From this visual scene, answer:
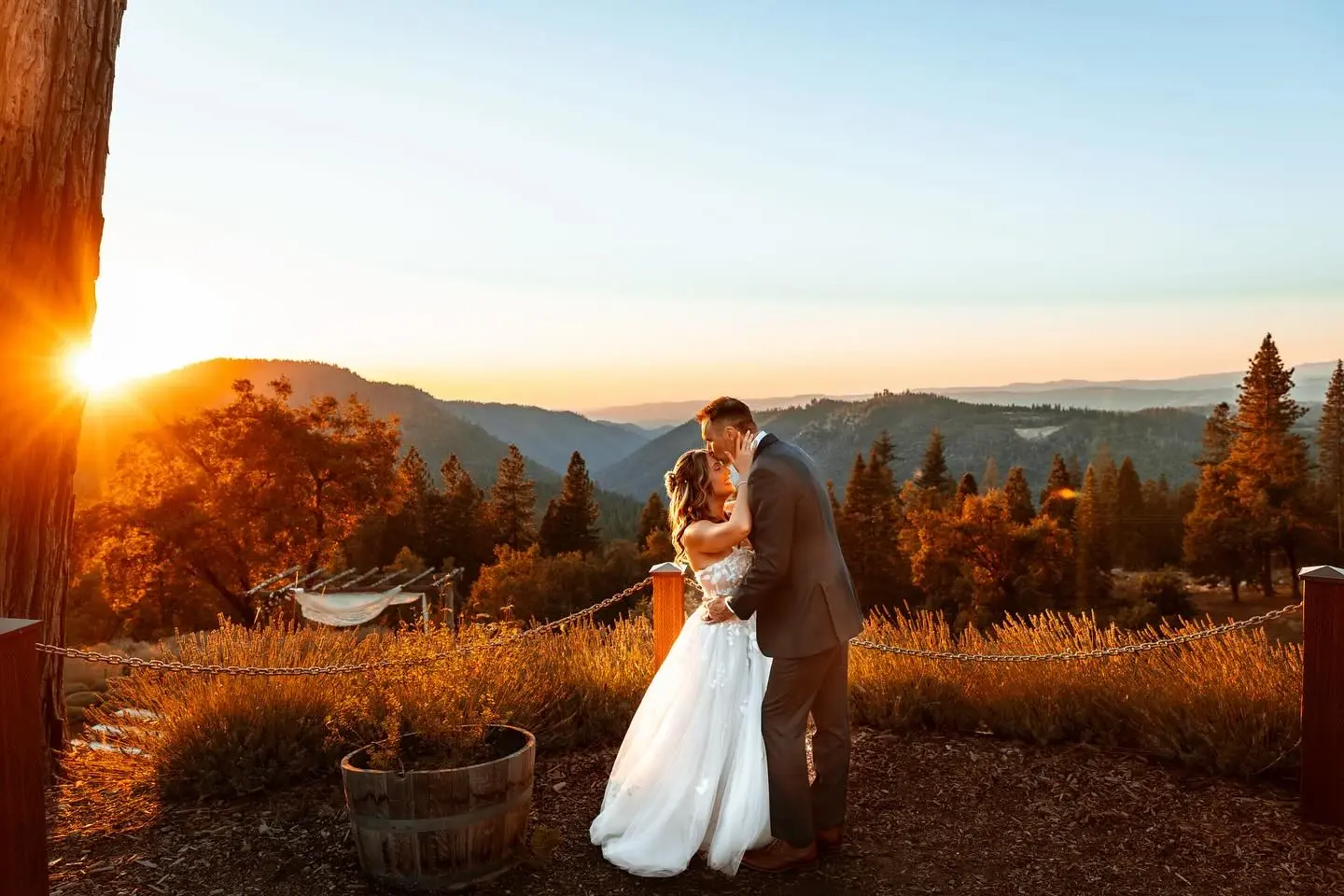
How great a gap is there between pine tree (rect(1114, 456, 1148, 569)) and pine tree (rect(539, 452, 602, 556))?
143ft

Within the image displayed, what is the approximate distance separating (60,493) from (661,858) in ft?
14.6

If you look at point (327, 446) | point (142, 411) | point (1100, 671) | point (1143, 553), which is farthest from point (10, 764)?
point (1143, 553)

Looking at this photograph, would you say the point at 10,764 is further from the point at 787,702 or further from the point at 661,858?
the point at 787,702

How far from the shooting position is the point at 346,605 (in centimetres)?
2591

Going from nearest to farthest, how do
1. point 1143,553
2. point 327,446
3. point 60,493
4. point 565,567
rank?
point 60,493, point 327,446, point 565,567, point 1143,553

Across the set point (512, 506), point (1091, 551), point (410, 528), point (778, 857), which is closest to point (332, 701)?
point (778, 857)

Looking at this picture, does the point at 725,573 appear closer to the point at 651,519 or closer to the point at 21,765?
the point at 21,765

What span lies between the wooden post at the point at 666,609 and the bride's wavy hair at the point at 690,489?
5.74ft

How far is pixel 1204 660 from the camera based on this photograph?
257 inches

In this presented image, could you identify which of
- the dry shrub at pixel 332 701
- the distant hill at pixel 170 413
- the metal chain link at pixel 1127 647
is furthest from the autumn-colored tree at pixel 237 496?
the metal chain link at pixel 1127 647

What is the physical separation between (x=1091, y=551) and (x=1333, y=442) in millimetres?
21501

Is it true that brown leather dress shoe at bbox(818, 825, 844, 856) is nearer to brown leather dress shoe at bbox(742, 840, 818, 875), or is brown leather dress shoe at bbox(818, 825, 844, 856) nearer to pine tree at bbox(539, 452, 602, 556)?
brown leather dress shoe at bbox(742, 840, 818, 875)

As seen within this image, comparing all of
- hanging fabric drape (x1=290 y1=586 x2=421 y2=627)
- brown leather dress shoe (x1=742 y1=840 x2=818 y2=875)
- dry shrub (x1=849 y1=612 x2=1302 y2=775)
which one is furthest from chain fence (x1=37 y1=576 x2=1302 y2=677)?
hanging fabric drape (x1=290 y1=586 x2=421 y2=627)

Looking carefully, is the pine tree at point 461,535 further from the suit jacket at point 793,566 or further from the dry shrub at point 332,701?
the suit jacket at point 793,566
